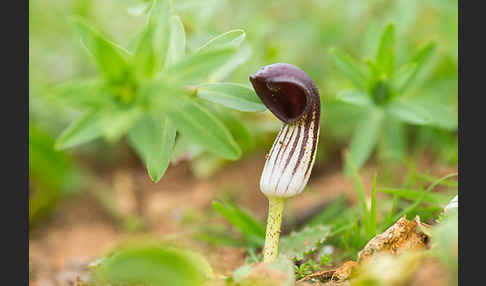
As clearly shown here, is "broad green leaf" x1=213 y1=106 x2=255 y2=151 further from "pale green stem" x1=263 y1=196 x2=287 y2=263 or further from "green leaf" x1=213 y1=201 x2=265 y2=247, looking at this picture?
"pale green stem" x1=263 y1=196 x2=287 y2=263

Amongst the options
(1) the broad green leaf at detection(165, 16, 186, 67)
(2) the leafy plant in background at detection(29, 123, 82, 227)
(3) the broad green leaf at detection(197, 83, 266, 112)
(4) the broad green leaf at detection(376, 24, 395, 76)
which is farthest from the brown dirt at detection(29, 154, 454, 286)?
(1) the broad green leaf at detection(165, 16, 186, 67)

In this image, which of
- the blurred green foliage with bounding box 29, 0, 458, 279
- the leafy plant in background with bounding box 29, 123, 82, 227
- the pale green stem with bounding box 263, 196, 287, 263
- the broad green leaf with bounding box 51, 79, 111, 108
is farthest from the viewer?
the leafy plant in background with bounding box 29, 123, 82, 227

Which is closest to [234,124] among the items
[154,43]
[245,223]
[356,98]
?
[245,223]

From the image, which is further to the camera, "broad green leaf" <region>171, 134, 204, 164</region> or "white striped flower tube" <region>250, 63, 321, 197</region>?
Answer: "broad green leaf" <region>171, 134, 204, 164</region>

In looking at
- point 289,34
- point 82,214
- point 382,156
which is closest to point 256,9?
point 289,34

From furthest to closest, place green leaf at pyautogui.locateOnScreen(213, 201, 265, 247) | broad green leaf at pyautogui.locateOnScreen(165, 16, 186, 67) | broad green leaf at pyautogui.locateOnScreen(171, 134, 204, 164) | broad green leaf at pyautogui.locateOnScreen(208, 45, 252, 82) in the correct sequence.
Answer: broad green leaf at pyautogui.locateOnScreen(171, 134, 204, 164)
broad green leaf at pyautogui.locateOnScreen(208, 45, 252, 82)
green leaf at pyautogui.locateOnScreen(213, 201, 265, 247)
broad green leaf at pyautogui.locateOnScreen(165, 16, 186, 67)

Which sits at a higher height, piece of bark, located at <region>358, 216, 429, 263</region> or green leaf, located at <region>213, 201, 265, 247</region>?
green leaf, located at <region>213, 201, 265, 247</region>

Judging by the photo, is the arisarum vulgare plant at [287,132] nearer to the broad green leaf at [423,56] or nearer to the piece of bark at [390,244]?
the piece of bark at [390,244]
